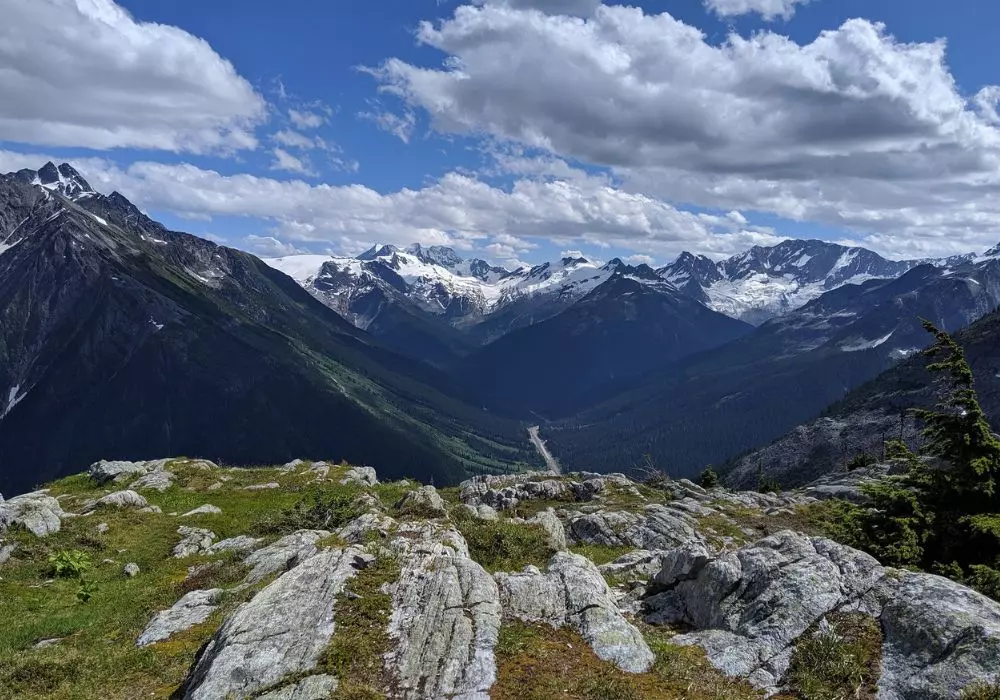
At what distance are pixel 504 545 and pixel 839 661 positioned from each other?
15031 mm

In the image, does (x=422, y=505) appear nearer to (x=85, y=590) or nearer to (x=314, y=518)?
(x=314, y=518)

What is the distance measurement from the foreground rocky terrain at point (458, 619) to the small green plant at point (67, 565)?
4.5 inches

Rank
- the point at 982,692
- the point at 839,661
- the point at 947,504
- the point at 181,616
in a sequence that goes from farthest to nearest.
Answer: the point at 947,504, the point at 181,616, the point at 839,661, the point at 982,692

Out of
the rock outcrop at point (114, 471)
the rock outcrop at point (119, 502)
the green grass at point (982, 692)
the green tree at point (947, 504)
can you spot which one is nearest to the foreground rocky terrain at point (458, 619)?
the green grass at point (982, 692)

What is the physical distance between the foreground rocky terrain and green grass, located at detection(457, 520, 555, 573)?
123 mm

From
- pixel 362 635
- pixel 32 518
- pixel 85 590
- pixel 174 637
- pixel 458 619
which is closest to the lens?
pixel 362 635

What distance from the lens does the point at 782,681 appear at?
57.6ft

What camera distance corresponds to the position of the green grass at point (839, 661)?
16.7 m

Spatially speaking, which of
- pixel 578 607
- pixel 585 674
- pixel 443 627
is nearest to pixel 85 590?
pixel 443 627

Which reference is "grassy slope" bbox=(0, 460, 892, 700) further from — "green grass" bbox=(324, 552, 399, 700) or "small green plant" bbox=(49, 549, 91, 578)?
"small green plant" bbox=(49, 549, 91, 578)

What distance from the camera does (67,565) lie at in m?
29.5

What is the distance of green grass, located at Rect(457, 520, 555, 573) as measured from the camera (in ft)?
88.2

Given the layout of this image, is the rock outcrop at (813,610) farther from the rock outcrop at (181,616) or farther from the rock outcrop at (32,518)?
the rock outcrop at (32,518)

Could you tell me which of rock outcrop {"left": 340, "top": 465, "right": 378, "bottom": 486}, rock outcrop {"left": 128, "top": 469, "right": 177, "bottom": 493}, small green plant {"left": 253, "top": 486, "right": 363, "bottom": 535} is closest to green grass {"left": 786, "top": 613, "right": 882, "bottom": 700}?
small green plant {"left": 253, "top": 486, "right": 363, "bottom": 535}
